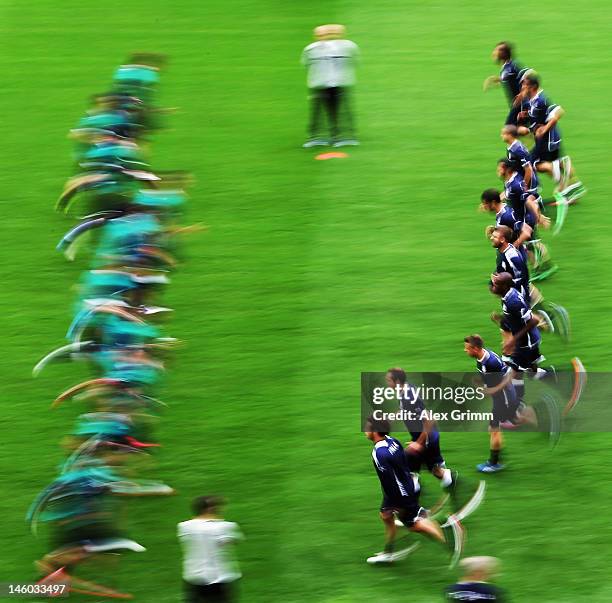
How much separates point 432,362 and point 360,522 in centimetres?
272

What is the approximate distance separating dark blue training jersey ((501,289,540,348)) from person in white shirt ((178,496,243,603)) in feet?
13.1

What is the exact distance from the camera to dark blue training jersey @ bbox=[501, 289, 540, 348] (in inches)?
467

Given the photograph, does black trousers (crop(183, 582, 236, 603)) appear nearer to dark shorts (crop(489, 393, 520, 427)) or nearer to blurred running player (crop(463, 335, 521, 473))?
blurred running player (crop(463, 335, 521, 473))

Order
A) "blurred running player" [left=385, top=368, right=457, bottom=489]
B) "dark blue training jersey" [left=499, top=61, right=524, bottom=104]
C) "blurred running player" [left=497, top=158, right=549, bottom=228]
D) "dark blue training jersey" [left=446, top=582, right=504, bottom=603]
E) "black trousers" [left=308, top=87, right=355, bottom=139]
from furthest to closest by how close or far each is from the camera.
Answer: "black trousers" [left=308, top=87, right=355, bottom=139], "dark blue training jersey" [left=499, top=61, right=524, bottom=104], "blurred running player" [left=497, top=158, right=549, bottom=228], "blurred running player" [left=385, top=368, right=457, bottom=489], "dark blue training jersey" [left=446, top=582, right=504, bottom=603]

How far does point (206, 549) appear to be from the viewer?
9164 mm

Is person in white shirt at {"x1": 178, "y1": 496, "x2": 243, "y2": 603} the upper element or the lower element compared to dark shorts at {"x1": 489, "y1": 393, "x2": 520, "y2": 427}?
lower

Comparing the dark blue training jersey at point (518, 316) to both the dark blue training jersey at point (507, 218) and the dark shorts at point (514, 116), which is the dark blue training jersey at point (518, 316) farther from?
the dark shorts at point (514, 116)

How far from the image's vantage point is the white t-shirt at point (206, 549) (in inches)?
360

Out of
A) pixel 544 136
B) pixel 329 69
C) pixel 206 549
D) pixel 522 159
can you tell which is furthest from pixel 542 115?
pixel 206 549

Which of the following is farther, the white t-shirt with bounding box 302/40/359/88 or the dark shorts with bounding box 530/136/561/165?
the white t-shirt with bounding box 302/40/359/88

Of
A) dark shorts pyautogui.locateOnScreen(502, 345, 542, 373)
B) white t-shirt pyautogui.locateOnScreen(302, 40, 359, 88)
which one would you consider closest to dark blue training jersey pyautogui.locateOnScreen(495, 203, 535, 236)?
dark shorts pyautogui.locateOnScreen(502, 345, 542, 373)

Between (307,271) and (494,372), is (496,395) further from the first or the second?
(307,271)

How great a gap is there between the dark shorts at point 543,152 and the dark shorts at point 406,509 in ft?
22.8

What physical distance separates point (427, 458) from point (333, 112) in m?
8.50
